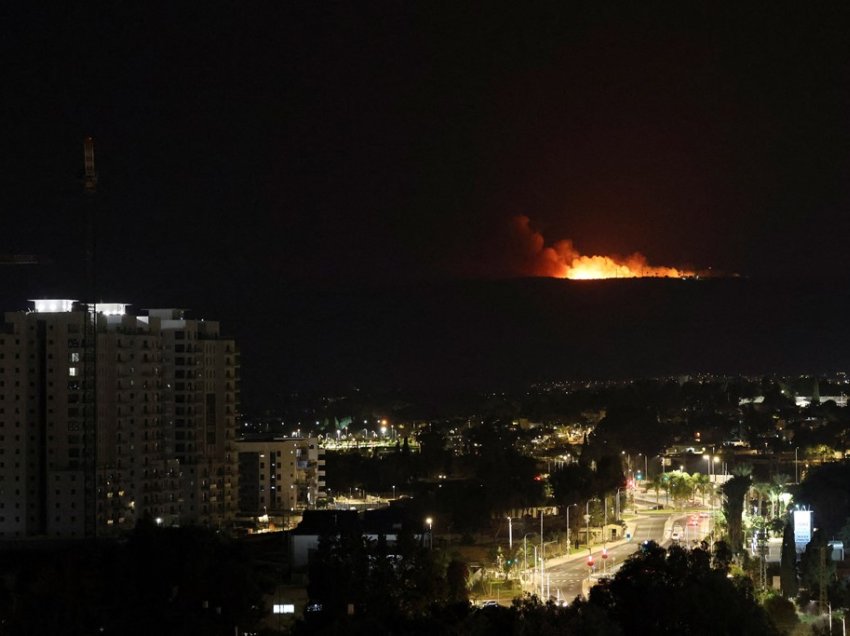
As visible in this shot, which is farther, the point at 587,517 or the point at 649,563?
the point at 587,517

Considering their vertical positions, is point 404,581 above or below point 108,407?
below

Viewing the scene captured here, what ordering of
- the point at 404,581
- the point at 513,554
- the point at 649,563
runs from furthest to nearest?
the point at 513,554 → the point at 404,581 → the point at 649,563

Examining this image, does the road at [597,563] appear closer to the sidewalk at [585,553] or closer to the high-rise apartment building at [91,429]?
the sidewalk at [585,553]

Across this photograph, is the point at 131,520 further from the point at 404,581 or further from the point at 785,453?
the point at 785,453

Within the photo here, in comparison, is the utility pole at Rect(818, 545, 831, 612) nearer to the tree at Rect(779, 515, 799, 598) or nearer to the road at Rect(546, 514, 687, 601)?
the tree at Rect(779, 515, 799, 598)

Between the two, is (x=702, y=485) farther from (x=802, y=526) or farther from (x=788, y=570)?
(x=788, y=570)

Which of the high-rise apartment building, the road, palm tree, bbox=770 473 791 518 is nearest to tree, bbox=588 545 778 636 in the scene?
the road

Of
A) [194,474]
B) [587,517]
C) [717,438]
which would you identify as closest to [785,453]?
[717,438]

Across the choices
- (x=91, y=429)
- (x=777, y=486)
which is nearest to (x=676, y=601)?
(x=91, y=429)
